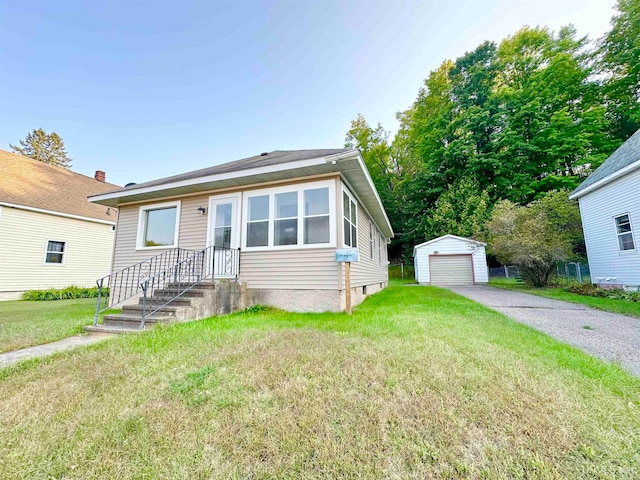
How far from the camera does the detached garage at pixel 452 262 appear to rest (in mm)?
14897

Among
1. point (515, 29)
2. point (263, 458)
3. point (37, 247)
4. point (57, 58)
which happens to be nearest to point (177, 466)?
point (263, 458)

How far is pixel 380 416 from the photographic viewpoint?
6.15ft

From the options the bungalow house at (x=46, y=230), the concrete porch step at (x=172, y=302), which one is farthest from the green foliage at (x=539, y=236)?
the bungalow house at (x=46, y=230)

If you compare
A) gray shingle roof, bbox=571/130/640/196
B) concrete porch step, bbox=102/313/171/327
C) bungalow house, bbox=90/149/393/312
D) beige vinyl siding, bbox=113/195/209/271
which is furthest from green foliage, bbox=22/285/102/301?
gray shingle roof, bbox=571/130/640/196

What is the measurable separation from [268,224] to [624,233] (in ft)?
38.8

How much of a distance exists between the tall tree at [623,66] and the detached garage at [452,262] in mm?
13103

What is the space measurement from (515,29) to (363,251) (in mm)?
26588

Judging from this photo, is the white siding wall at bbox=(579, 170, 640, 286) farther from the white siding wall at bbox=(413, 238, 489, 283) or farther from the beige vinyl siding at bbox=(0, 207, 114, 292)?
the beige vinyl siding at bbox=(0, 207, 114, 292)

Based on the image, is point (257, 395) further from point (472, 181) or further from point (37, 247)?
point (472, 181)

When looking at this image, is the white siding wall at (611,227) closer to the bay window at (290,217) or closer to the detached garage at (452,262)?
the detached garage at (452,262)

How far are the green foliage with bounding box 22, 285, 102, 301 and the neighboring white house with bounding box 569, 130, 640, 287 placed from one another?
18.1 m

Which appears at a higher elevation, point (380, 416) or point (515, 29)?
point (515, 29)

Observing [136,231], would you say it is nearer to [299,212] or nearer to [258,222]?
[258,222]

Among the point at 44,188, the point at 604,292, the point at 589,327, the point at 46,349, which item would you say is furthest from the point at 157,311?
the point at 44,188
